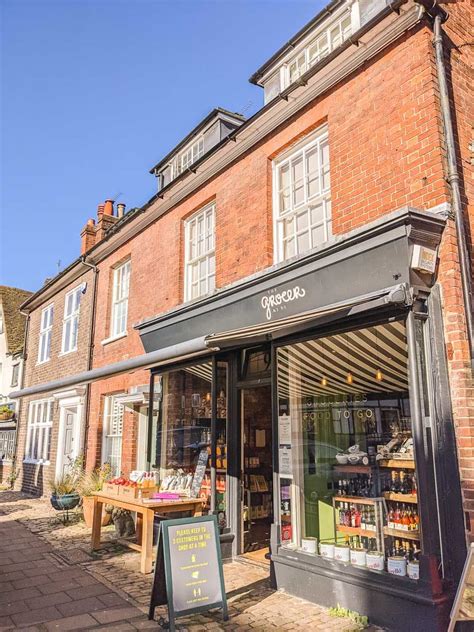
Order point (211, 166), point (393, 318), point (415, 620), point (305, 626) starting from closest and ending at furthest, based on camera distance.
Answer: point (415, 620) < point (305, 626) < point (393, 318) < point (211, 166)

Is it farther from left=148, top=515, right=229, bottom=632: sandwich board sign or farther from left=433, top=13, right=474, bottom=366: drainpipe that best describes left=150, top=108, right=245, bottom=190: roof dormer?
left=148, top=515, right=229, bottom=632: sandwich board sign

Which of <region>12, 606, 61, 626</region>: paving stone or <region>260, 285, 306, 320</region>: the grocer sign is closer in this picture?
<region>12, 606, 61, 626</region>: paving stone

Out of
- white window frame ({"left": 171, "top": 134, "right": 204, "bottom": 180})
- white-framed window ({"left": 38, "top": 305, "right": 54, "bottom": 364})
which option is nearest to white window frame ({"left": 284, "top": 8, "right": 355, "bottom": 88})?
white window frame ({"left": 171, "top": 134, "right": 204, "bottom": 180})

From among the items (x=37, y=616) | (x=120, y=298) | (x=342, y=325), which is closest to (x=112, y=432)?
(x=120, y=298)

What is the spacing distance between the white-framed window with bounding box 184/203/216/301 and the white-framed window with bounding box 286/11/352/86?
2691mm

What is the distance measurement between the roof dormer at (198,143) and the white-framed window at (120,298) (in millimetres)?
2360

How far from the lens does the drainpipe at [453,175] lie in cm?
495

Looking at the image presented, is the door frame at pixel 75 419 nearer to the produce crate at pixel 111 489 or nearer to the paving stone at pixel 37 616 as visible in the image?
the produce crate at pixel 111 489

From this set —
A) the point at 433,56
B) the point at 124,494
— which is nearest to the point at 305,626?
the point at 124,494

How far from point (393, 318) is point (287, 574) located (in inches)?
127

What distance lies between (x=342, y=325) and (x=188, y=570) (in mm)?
3024

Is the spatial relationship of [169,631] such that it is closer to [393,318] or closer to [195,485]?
[195,485]

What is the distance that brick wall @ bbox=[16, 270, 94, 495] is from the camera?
13.8 meters

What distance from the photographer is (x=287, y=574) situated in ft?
19.0
